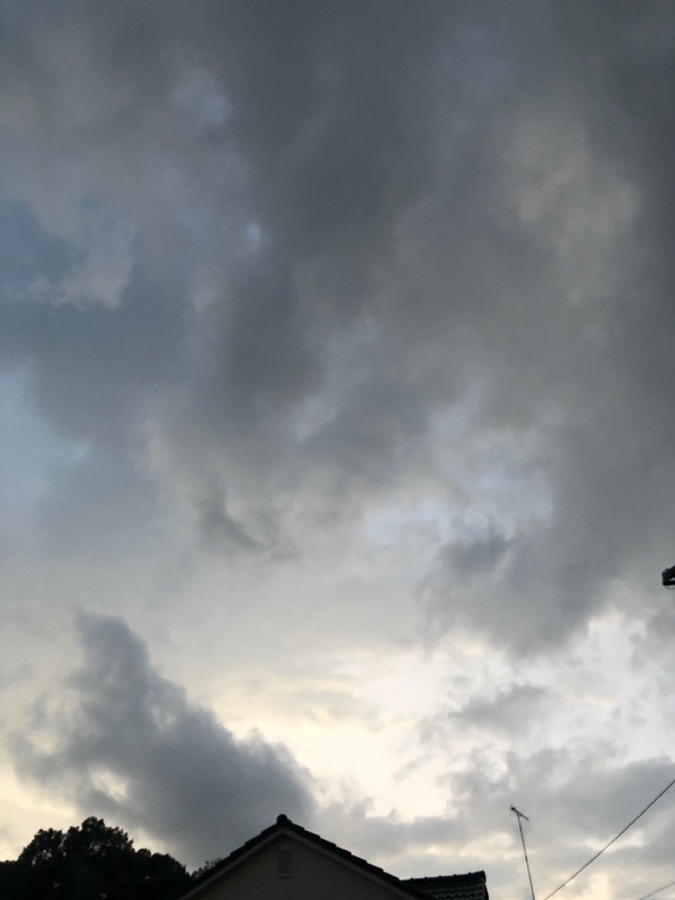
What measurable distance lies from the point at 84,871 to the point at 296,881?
188 ft

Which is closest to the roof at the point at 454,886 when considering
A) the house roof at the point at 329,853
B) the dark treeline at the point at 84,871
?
the house roof at the point at 329,853

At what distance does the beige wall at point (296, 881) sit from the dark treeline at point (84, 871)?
4921cm

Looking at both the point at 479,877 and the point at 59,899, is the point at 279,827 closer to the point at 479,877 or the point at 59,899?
the point at 479,877

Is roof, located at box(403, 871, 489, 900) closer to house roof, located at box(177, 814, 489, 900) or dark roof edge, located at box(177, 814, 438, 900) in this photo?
house roof, located at box(177, 814, 489, 900)

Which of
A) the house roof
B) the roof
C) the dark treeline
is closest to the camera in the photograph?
the house roof

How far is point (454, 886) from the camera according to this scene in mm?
28328

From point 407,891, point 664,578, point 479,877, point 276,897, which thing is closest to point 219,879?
point 276,897

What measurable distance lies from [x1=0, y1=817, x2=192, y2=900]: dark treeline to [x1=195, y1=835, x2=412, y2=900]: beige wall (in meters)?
49.2

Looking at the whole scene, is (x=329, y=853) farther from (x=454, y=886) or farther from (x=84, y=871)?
(x=84, y=871)

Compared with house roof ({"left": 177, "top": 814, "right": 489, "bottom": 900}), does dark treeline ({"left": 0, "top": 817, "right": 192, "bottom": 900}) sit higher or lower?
higher

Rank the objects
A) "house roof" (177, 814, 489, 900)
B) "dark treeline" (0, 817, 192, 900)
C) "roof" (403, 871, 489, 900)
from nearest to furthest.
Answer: "house roof" (177, 814, 489, 900), "roof" (403, 871, 489, 900), "dark treeline" (0, 817, 192, 900)

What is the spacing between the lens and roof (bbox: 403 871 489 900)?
2745 cm

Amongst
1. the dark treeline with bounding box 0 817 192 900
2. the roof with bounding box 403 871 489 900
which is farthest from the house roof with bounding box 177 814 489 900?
the dark treeline with bounding box 0 817 192 900

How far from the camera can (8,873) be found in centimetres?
6831
